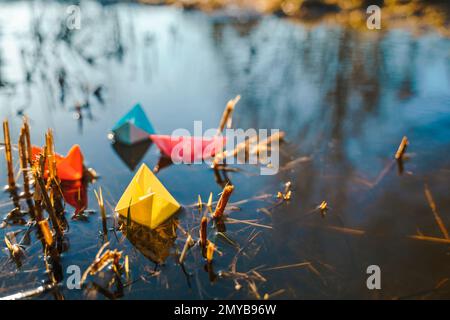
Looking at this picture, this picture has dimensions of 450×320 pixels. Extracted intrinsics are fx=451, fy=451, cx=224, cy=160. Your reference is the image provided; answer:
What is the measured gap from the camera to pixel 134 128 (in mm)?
3238

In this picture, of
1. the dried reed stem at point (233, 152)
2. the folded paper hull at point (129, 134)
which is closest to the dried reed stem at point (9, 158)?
the folded paper hull at point (129, 134)

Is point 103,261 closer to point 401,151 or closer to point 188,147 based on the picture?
point 188,147

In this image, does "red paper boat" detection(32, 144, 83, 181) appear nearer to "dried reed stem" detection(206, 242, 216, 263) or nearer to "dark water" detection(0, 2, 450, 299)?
"dark water" detection(0, 2, 450, 299)

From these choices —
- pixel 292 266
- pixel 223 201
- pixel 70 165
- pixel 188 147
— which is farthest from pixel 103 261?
pixel 188 147

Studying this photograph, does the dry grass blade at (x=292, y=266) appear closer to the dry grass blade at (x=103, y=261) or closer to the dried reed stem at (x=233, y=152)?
the dry grass blade at (x=103, y=261)

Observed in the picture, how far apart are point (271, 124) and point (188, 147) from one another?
902mm

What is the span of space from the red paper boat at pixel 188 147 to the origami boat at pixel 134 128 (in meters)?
0.27

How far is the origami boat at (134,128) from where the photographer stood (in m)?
3.24

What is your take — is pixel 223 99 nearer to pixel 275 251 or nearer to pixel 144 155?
pixel 144 155

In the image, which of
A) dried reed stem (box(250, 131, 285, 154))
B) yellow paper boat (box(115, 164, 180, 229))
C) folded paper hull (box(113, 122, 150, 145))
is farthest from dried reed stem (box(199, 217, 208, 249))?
folded paper hull (box(113, 122, 150, 145))

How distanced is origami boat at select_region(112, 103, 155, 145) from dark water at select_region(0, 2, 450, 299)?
0.13 meters

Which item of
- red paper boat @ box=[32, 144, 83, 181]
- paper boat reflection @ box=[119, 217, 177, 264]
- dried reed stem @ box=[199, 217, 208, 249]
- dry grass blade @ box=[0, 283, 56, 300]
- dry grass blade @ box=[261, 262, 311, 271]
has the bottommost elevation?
dry grass blade @ box=[0, 283, 56, 300]

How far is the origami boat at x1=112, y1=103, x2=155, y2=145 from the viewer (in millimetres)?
3238
